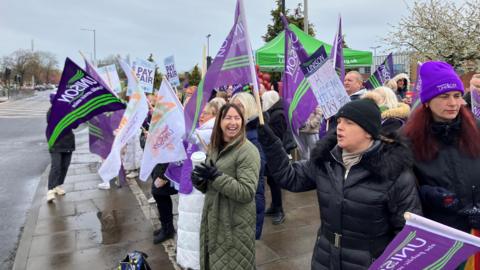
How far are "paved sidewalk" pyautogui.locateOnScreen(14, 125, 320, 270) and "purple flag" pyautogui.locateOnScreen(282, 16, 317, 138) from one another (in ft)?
4.98

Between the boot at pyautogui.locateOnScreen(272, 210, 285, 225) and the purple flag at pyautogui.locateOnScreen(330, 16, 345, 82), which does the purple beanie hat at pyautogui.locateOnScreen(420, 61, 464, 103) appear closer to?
the purple flag at pyautogui.locateOnScreen(330, 16, 345, 82)

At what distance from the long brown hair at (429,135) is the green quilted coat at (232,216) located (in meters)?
1.18

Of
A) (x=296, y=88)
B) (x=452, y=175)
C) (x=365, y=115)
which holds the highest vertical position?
(x=296, y=88)

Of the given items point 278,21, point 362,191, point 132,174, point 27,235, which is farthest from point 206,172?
point 278,21

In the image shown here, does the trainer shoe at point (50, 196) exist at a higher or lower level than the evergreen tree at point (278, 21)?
lower

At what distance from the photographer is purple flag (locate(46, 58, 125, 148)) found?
4.83m

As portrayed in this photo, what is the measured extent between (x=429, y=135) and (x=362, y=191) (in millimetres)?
550

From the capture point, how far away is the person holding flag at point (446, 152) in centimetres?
212

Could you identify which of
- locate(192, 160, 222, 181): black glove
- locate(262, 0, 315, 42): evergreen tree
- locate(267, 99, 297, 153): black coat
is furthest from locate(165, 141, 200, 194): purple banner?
locate(262, 0, 315, 42): evergreen tree

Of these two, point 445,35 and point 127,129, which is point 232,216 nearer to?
point 127,129

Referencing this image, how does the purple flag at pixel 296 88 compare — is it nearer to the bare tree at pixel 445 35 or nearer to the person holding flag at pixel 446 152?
the person holding flag at pixel 446 152

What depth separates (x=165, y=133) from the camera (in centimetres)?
413

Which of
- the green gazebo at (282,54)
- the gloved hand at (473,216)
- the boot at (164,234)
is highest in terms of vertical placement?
the green gazebo at (282,54)

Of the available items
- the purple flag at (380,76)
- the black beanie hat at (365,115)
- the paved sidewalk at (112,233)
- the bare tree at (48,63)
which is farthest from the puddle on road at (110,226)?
the bare tree at (48,63)
